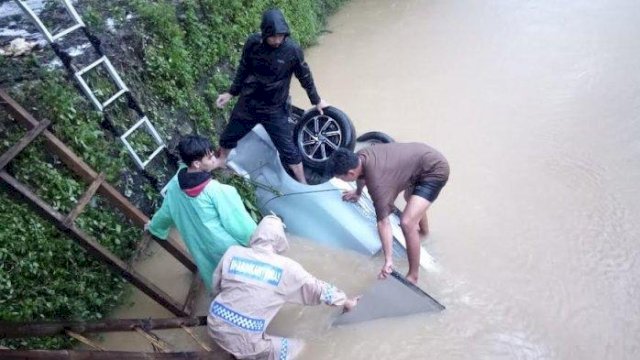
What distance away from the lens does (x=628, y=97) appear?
6.09m

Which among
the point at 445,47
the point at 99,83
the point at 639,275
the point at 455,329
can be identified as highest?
the point at 99,83

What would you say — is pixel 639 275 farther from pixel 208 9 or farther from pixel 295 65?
pixel 208 9

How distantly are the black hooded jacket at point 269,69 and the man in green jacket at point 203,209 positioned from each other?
1.12 m

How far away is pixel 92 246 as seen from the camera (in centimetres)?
333

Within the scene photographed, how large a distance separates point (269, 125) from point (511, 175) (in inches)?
103

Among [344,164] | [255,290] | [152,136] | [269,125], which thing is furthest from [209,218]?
[152,136]

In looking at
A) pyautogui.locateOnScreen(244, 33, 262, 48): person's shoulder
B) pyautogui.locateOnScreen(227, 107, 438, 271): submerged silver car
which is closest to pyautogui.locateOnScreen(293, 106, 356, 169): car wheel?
pyautogui.locateOnScreen(227, 107, 438, 271): submerged silver car

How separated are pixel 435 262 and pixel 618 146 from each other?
2633 millimetres

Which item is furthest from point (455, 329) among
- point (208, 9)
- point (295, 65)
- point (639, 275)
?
point (208, 9)

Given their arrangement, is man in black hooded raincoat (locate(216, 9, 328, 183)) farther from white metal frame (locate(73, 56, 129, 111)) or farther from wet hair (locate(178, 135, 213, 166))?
wet hair (locate(178, 135, 213, 166))

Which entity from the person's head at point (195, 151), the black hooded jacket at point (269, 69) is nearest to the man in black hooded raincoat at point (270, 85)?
the black hooded jacket at point (269, 69)

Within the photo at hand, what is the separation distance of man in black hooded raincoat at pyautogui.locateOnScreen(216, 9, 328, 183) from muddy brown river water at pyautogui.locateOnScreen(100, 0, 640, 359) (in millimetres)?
1052

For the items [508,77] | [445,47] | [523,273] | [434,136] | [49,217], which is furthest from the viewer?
[445,47]

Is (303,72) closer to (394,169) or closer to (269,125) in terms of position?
(269,125)
